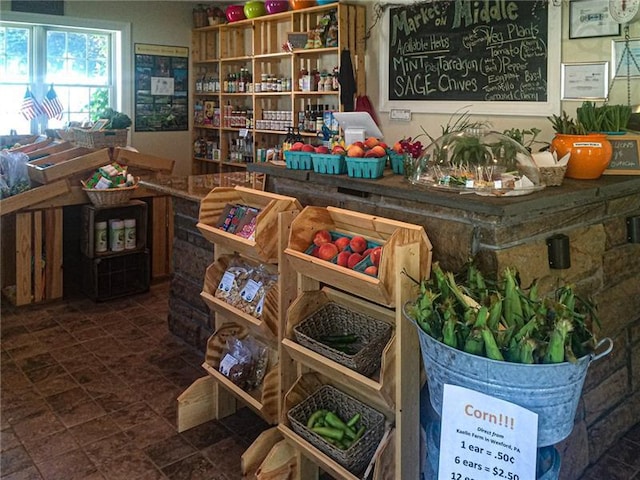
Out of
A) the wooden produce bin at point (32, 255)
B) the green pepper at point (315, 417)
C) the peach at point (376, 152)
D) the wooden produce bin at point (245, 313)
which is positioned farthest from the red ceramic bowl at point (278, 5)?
the green pepper at point (315, 417)

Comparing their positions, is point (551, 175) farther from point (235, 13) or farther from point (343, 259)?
point (235, 13)

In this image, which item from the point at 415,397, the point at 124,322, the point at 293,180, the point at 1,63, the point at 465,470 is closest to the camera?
the point at 465,470

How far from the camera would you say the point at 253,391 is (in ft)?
8.12

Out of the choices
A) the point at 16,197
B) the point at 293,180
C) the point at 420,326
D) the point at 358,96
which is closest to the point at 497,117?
the point at 358,96

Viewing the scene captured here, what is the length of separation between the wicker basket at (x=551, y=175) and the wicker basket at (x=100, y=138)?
3.65 m

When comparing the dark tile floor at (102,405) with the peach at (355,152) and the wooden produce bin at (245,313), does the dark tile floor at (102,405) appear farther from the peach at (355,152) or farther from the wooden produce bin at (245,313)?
the peach at (355,152)

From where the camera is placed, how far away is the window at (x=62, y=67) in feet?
18.6

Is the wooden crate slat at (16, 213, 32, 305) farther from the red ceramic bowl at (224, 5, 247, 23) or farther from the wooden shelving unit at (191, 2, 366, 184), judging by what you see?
the red ceramic bowl at (224, 5, 247, 23)

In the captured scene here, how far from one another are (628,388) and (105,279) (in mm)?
Result: 3512

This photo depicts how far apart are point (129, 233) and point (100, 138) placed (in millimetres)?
854

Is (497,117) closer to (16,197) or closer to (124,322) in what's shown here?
(124,322)

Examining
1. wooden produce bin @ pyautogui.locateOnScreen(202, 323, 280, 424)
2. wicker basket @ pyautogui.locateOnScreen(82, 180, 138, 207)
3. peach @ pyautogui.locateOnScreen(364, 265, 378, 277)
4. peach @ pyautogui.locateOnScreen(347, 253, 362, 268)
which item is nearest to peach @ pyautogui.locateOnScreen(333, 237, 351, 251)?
peach @ pyautogui.locateOnScreen(347, 253, 362, 268)

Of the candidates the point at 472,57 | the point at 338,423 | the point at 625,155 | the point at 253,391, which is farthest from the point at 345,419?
the point at 472,57

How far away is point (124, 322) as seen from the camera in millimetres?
3936
